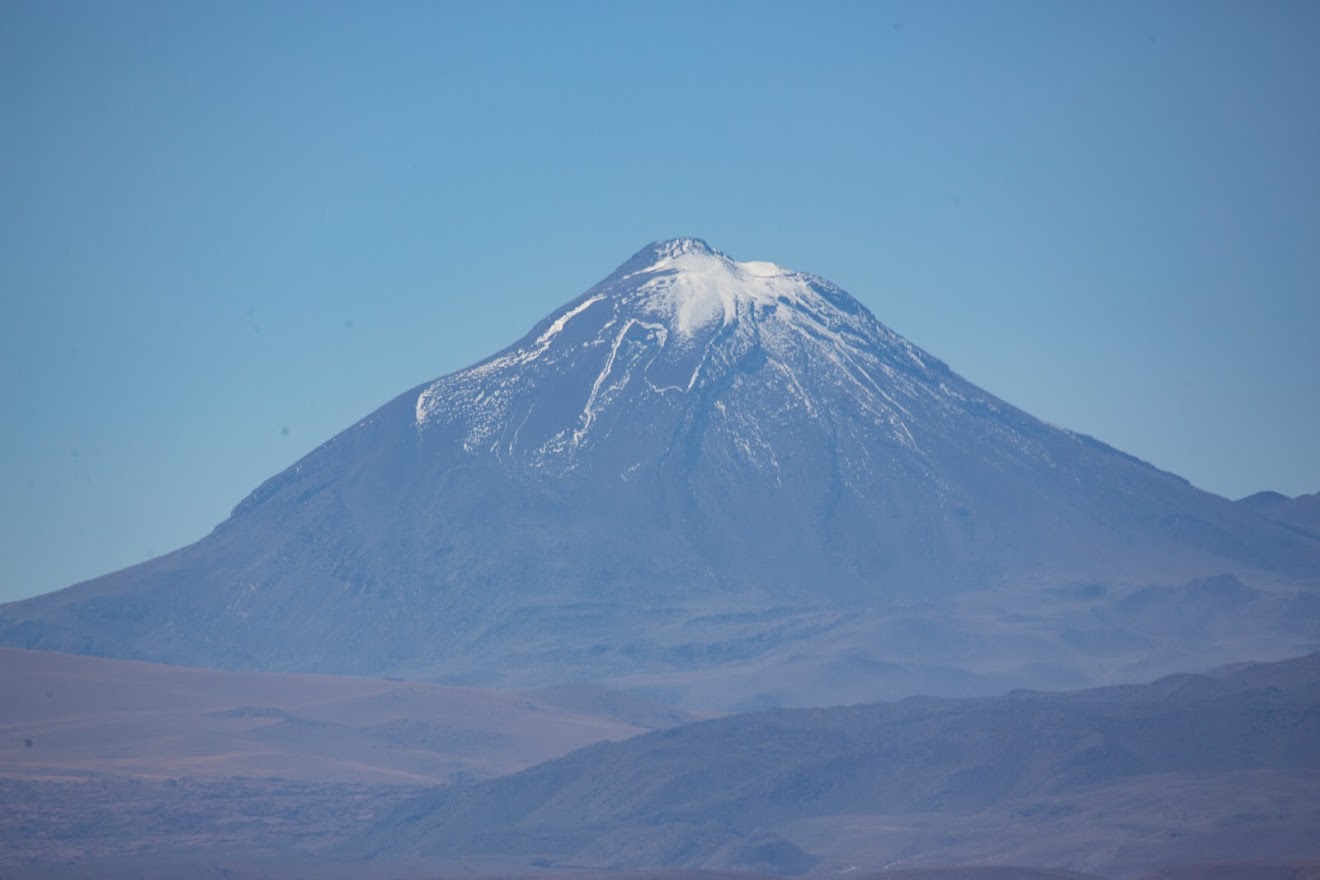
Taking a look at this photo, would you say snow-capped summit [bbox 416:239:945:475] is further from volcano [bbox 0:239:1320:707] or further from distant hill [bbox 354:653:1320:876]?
distant hill [bbox 354:653:1320:876]

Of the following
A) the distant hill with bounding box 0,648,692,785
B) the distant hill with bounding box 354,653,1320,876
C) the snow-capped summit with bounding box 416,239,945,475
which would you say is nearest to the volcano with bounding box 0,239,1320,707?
the snow-capped summit with bounding box 416,239,945,475

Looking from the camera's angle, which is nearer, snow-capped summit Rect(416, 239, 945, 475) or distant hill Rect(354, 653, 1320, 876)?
distant hill Rect(354, 653, 1320, 876)

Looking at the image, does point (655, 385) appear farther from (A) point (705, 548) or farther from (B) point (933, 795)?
(B) point (933, 795)

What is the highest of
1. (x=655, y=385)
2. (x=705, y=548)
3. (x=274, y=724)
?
(x=655, y=385)

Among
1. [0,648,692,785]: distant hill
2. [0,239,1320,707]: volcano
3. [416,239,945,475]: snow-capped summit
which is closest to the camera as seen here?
[0,648,692,785]: distant hill

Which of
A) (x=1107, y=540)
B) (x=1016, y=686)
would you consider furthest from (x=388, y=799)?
(x=1107, y=540)

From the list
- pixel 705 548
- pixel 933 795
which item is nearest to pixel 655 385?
pixel 705 548

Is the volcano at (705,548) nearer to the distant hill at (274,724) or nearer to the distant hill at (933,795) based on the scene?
the distant hill at (274,724)

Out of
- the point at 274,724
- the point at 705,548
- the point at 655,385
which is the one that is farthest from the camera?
the point at 655,385

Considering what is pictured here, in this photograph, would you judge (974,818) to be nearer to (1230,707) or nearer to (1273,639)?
(1230,707)

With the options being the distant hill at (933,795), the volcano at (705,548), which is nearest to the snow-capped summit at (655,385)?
the volcano at (705,548)
